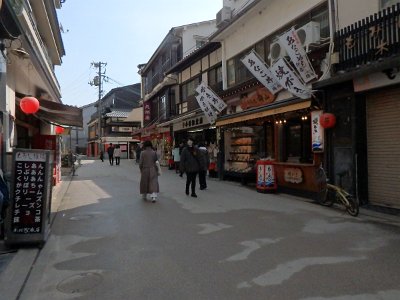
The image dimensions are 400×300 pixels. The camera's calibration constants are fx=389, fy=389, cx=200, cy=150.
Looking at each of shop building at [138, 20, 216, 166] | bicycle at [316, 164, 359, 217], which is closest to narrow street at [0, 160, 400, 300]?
bicycle at [316, 164, 359, 217]

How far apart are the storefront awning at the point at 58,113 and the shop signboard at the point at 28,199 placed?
20.2ft

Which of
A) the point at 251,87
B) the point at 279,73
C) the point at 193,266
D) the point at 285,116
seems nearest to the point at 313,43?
the point at 279,73

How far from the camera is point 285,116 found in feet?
47.3

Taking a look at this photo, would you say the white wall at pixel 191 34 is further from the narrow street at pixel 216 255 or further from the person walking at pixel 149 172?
the narrow street at pixel 216 255

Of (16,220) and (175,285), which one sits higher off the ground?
(16,220)

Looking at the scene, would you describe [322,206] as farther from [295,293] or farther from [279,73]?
[295,293]

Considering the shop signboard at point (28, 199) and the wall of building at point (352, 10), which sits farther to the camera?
the wall of building at point (352, 10)

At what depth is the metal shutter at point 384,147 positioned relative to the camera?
9.55 metres

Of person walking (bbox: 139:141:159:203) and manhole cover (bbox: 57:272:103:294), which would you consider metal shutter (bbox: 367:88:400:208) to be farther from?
manhole cover (bbox: 57:272:103:294)

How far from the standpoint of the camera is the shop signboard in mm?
6684

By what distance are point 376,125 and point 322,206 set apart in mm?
2627

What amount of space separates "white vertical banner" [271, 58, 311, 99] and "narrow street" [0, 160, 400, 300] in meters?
3.50

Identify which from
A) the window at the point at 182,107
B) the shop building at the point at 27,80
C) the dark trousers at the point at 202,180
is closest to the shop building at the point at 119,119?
the window at the point at 182,107

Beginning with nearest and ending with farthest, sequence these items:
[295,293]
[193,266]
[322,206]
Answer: [295,293], [193,266], [322,206]
